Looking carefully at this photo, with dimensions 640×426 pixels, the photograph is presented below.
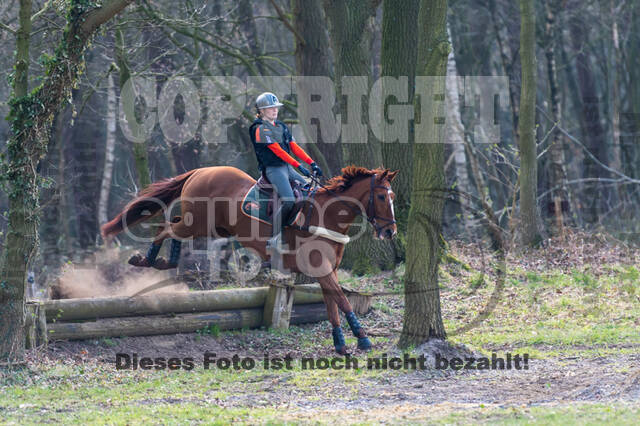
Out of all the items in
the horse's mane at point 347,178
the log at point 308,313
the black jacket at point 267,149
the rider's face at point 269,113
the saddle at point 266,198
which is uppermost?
the rider's face at point 269,113

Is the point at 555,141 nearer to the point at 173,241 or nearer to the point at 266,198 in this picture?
the point at 266,198

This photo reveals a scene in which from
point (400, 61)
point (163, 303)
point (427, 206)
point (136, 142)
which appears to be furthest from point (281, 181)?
point (136, 142)

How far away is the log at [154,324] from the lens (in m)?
9.99

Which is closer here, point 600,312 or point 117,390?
point 117,390

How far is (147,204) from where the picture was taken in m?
11.8

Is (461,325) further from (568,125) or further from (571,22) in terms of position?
(568,125)

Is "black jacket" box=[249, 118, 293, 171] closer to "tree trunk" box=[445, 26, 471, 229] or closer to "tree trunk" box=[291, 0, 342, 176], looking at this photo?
"tree trunk" box=[291, 0, 342, 176]

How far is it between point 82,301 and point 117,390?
208 centimetres

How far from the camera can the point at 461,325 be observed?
12.4 meters

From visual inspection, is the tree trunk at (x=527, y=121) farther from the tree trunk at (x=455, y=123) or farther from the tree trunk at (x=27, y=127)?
the tree trunk at (x=27, y=127)

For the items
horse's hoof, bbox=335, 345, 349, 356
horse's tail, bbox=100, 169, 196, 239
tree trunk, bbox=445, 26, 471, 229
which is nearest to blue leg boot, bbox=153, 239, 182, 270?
horse's tail, bbox=100, 169, 196, 239

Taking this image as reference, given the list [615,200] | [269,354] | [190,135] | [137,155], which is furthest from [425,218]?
[615,200]

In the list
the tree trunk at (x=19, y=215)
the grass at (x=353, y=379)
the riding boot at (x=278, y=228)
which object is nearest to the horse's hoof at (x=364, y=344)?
the grass at (x=353, y=379)

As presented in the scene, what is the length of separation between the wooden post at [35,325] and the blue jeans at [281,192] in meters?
3.30
